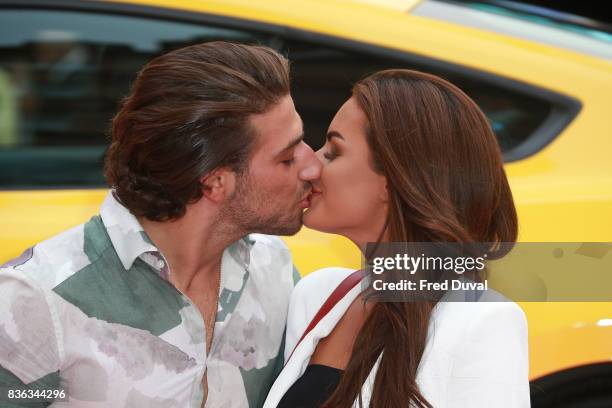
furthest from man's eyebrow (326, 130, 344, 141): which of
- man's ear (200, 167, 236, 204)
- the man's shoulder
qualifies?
the man's shoulder

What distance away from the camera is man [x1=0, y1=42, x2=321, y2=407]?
2434 mm

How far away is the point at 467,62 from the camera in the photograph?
3.21 meters

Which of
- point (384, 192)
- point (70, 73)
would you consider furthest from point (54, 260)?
point (70, 73)

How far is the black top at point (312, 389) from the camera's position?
259 centimetres

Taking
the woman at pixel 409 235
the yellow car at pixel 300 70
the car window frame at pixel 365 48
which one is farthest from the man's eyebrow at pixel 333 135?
the car window frame at pixel 365 48

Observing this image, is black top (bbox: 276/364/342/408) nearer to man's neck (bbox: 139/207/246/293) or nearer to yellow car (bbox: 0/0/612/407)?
man's neck (bbox: 139/207/246/293)

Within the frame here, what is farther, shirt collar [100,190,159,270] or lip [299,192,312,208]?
lip [299,192,312,208]

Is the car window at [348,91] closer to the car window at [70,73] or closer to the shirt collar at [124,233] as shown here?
the car window at [70,73]

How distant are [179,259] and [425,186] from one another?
2.13 ft

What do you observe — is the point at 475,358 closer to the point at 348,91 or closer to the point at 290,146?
the point at 290,146

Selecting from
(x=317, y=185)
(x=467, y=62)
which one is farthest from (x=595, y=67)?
(x=317, y=185)

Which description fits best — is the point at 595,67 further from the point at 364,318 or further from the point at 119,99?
the point at 119,99

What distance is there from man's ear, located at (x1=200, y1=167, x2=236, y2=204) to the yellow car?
0.39 m

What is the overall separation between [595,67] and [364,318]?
118 cm
